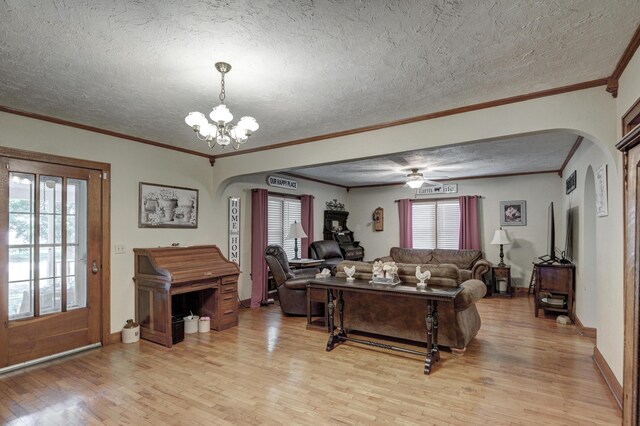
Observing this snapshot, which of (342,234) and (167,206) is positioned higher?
(167,206)

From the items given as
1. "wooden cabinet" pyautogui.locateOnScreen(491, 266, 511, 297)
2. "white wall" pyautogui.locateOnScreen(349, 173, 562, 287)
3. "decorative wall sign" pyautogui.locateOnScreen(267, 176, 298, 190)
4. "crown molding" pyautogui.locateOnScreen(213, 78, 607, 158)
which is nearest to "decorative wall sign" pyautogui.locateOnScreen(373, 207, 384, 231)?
"white wall" pyautogui.locateOnScreen(349, 173, 562, 287)

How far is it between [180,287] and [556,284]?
5.19 m

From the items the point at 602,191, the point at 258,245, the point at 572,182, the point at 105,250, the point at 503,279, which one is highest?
the point at 572,182

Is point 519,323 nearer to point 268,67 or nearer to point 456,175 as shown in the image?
point 456,175

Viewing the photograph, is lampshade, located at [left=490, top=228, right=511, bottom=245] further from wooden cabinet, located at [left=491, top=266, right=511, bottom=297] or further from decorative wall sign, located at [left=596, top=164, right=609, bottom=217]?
decorative wall sign, located at [left=596, top=164, right=609, bottom=217]

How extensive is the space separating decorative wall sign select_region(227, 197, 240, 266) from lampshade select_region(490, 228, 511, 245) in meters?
5.03

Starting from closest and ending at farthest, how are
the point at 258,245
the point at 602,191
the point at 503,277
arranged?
the point at 602,191 → the point at 258,245 → the point at 503,277

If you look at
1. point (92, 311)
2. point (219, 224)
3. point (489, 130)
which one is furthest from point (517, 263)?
point (92, 311)

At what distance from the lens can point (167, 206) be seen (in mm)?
4750

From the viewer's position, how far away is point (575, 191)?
16.1 ft

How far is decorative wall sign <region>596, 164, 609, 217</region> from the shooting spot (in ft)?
9.87

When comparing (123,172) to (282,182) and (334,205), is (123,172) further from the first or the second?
(334,205)

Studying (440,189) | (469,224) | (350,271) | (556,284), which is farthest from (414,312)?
(440,189)

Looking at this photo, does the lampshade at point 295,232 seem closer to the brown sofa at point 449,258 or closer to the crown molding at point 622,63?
the brown sofa at point 449,258
